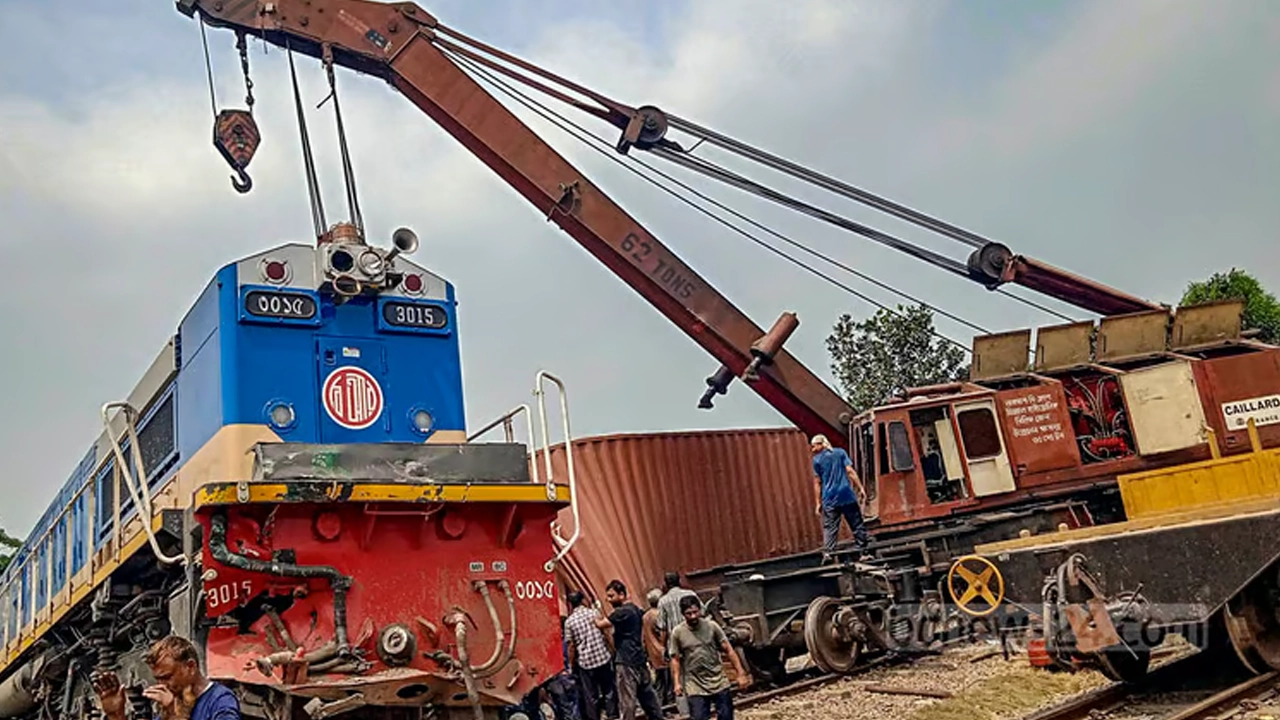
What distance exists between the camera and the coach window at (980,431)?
36.4ft

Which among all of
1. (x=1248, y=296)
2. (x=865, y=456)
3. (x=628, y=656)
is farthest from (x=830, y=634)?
(x=1248, y=296)

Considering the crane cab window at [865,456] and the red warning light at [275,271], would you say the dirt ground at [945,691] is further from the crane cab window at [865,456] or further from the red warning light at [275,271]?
the red warning light at [275,271]

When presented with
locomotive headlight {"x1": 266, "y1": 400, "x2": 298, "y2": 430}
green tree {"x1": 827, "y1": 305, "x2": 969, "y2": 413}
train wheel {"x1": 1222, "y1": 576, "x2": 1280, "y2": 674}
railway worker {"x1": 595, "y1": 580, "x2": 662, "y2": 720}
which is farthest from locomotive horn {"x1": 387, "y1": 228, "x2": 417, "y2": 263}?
green tree {"x1": 827, "y1": 305, "x2": 969, "y2": 413}

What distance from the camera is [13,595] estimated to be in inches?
396

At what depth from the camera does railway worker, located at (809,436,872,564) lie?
34.5 ft

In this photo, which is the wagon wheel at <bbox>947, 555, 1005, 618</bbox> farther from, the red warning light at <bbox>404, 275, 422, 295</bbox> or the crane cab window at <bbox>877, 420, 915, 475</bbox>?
the red warning light at <bbox>404, 275, 422, 295</bbox>

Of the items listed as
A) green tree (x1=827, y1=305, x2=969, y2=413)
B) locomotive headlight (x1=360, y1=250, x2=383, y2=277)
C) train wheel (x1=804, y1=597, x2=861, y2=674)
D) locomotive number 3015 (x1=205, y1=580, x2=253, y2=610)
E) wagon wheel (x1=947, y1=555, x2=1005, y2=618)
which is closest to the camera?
locomotive number 3015 (x1=205, y1=580, x2=253, y2=610)

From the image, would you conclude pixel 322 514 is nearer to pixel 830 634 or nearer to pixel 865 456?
pixel 830 634

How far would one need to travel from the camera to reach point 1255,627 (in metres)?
6.69

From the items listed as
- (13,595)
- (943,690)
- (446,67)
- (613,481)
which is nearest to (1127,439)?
(943,690)

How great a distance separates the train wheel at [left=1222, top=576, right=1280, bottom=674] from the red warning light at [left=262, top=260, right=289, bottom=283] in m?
6.00

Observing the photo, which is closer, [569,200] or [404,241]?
[404,241]

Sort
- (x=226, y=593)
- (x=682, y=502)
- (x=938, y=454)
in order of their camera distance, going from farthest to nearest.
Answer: (x=682, y=502) → (x=938, y=454) → (x=226, y=593)

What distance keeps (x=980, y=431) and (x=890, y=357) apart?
16.4 metres
